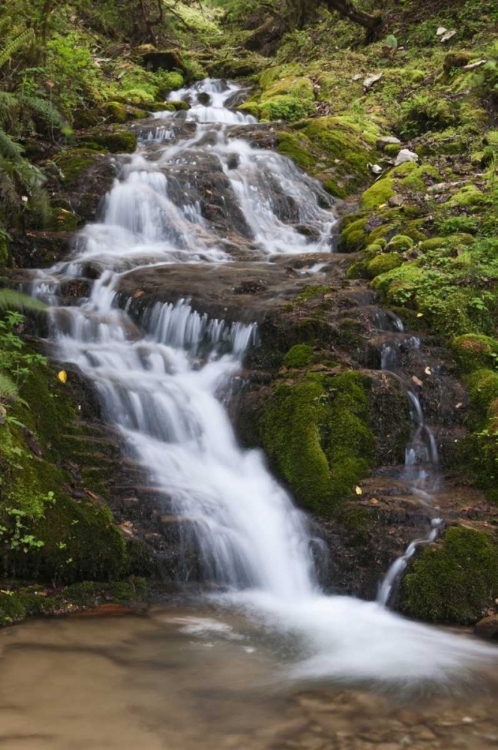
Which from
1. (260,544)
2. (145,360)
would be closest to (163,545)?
(260,544)

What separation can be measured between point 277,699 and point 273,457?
3092mm

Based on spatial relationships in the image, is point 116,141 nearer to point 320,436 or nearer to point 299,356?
point 299,356

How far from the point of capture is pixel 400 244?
9414 mm

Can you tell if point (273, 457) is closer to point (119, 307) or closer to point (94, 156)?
point (119, 307)

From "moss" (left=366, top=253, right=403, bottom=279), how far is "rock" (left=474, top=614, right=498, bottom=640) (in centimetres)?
530

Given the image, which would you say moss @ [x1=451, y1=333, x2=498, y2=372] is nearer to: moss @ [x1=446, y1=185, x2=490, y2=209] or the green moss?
the green moss

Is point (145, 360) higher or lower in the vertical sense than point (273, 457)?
higher

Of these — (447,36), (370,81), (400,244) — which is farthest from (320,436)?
(447,36)

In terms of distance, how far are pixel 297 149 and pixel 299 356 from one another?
912 cm

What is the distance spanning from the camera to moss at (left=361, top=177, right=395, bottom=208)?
12.0 metres

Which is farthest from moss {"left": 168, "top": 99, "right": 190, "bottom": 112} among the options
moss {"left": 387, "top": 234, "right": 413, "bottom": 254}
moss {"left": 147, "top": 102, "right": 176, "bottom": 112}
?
moss {"left": 387, "top": 234, "right": 413, "bottom": 254}

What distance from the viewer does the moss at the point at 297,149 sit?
14383mm

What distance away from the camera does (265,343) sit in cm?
748

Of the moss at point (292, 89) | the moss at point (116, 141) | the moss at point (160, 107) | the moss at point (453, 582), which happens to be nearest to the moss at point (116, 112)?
the moss at point (160, 107)
